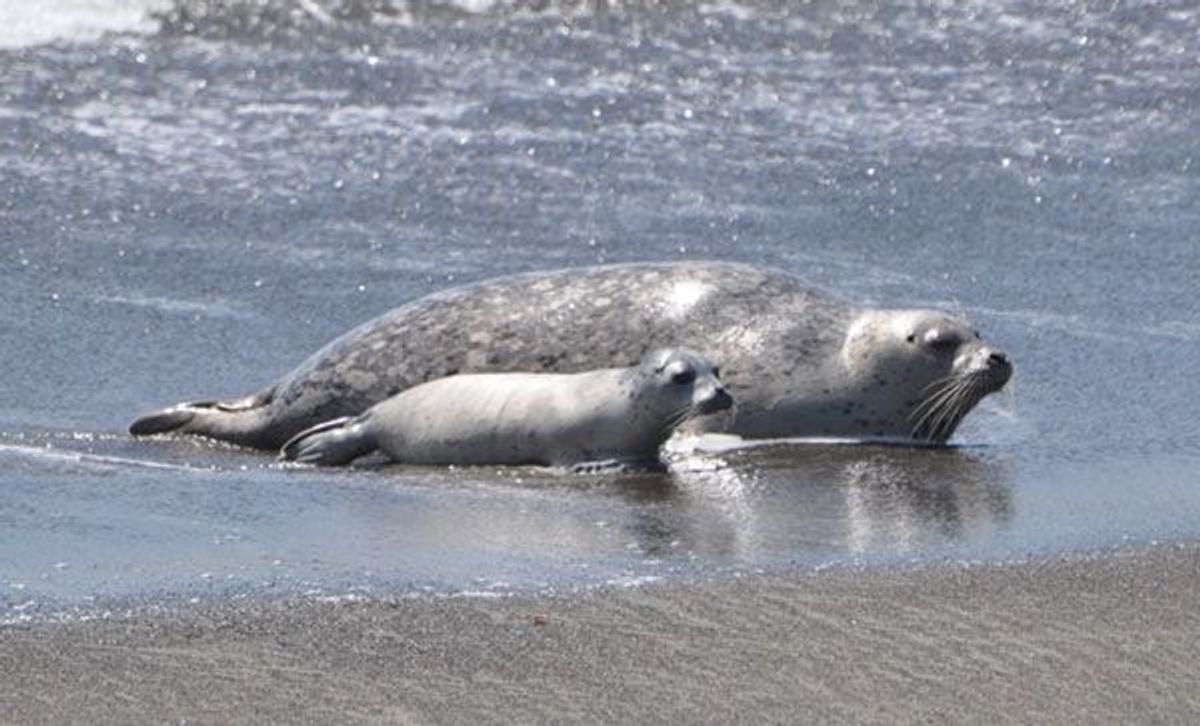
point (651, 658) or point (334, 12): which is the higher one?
point (334, 12)

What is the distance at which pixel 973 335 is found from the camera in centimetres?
880

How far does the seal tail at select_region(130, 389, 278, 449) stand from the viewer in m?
8.47

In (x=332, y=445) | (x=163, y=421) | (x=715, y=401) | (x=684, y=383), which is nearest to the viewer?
(x=715, y=401)

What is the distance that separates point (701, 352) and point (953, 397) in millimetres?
693

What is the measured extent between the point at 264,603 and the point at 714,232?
16.3ft

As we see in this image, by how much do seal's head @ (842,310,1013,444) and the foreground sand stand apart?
7.33 ft

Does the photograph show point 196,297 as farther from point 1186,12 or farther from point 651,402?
point 1186,12

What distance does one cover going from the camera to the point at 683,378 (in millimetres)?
8094

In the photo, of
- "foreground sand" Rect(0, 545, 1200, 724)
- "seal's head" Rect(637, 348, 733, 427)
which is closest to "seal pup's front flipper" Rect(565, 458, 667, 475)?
"seal's head" Rect(637, 348, 733, 427)

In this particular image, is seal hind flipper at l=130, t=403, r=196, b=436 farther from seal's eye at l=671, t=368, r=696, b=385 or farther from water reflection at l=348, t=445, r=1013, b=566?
seal's eye at l=671, t=368, r=696, b=385

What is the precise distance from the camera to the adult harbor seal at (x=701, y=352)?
8.63 metres

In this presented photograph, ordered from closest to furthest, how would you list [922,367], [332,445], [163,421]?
[332,445]
[163,421]
[922,367]

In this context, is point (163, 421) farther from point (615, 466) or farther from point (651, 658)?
point (651, 658)

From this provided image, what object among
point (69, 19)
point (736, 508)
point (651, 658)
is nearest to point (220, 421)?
point (736, 508)
